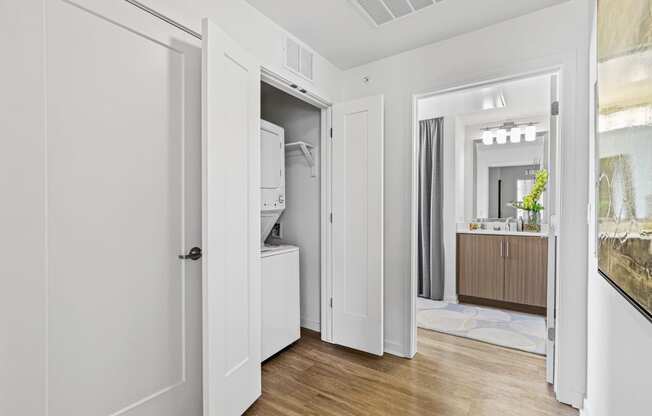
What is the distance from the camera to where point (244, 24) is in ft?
6.47

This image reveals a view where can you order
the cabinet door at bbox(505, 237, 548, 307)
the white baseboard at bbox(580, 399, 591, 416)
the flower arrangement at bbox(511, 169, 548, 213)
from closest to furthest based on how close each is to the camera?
the white baseboard at bbox(580, 399, 591, 416) → the cabinet door at bbox(505, 237, 548, 307) → the flower arrangement at bbox(511, 169, 548, 213)

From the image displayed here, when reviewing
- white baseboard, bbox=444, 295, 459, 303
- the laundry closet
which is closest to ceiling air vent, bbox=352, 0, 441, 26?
the laundry closet

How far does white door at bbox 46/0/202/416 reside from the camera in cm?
122

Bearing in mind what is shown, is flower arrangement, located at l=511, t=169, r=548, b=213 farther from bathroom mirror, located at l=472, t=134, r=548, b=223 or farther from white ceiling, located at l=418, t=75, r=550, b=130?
white ceiling, located at l=418, t=75, r=550, b=130

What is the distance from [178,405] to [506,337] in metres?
2.76

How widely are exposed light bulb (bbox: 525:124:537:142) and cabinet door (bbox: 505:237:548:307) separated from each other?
4.45ft

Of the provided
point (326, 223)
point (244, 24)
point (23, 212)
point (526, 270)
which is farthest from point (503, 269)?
point (23, 212)

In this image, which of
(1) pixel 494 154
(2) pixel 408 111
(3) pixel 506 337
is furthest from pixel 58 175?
(1) pixel 494 154

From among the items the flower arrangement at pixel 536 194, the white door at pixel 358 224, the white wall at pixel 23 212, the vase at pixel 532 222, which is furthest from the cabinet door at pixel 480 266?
the white wall at pixel 23 212

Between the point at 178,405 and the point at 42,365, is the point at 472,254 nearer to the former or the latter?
the point at 178,405

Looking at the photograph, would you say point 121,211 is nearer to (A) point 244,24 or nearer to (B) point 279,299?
(A) point 244,24

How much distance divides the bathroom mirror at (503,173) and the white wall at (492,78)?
2.31m

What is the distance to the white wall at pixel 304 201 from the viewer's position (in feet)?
10.0

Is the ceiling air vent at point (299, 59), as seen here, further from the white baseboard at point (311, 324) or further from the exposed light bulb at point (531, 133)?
the exposed light bulb at point (531, 133)
